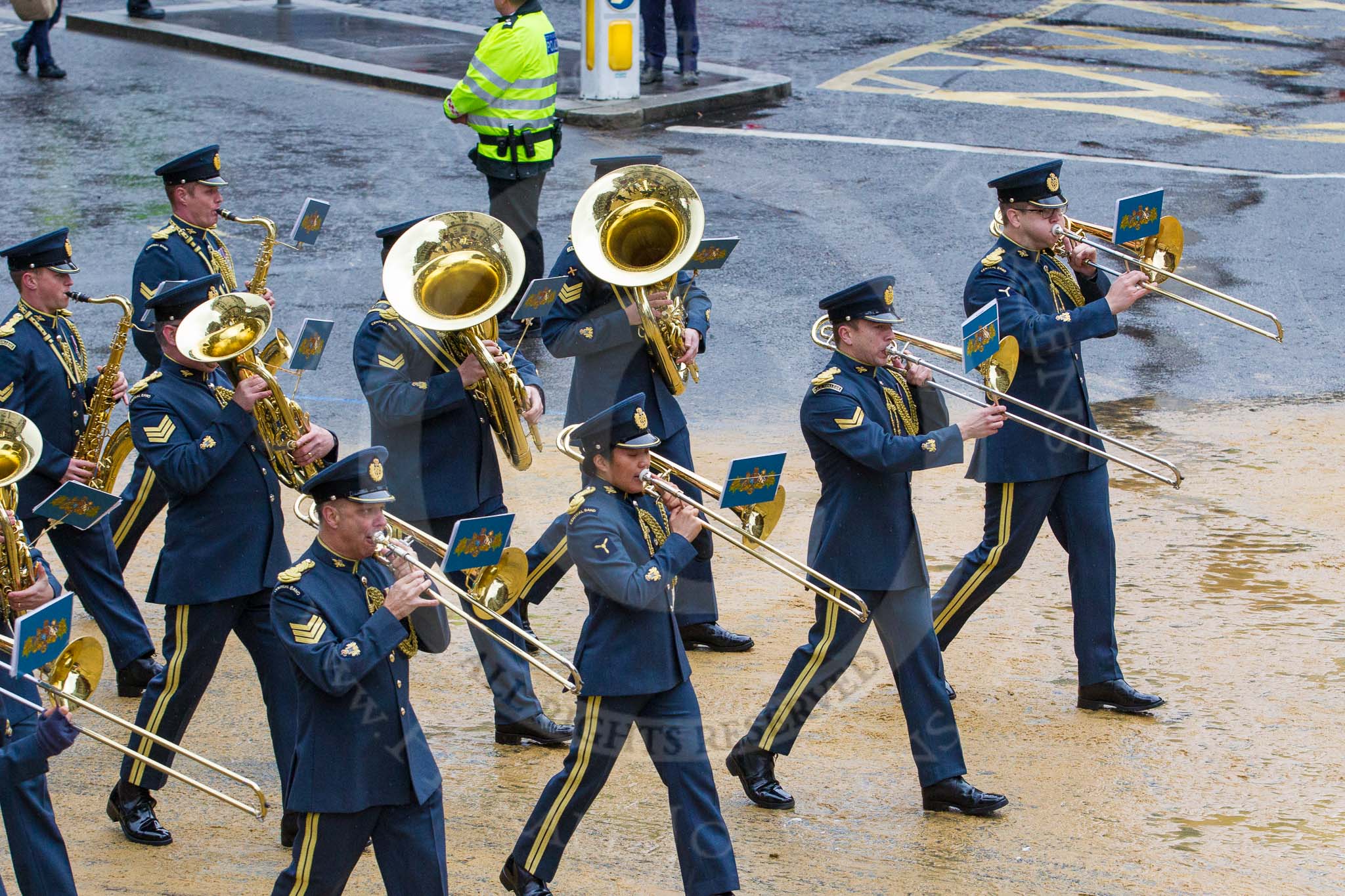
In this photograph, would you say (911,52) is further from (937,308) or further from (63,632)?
(63,632)

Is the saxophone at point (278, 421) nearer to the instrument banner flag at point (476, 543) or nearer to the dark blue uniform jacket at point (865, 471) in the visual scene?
the instrument banner flag at point (476, 543)

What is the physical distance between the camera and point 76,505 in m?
6.10

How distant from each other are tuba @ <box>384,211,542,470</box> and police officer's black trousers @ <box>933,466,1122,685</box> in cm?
179

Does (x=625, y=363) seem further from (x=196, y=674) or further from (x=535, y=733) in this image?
(x=196, y=674)

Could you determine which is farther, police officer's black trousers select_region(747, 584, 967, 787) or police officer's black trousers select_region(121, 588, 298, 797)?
police officer's black trousers select_region(747, 584, 967, 787)

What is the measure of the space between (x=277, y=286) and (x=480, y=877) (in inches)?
261

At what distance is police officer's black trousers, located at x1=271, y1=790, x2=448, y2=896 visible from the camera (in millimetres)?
5086

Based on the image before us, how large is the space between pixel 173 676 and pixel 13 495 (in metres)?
0.88

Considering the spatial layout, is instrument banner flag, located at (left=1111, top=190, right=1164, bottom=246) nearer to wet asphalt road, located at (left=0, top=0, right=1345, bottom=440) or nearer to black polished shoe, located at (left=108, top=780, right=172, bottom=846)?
wet asphalt road, located at (left=0, top=0, right=1345, bottom=440)

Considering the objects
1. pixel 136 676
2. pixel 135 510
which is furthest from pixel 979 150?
pixel 136 676

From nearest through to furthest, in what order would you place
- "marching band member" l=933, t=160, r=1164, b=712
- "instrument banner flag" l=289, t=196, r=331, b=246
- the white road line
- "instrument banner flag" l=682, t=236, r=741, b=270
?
"marching band member" l=933, t=160, r=1164, b=712 → "instrument banner flag" l=682, t=236, r=741, b=270 → "instrument banner flag" l=289, t=196, r=331, b=246 → the white road line

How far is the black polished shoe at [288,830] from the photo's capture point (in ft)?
19.6

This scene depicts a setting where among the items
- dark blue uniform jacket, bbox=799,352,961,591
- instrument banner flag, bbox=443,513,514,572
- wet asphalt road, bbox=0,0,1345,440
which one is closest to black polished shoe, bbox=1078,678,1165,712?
dark blue uniform jacket, bbox=799,352,961,591

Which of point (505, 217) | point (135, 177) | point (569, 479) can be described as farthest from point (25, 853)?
point (135, 177)
